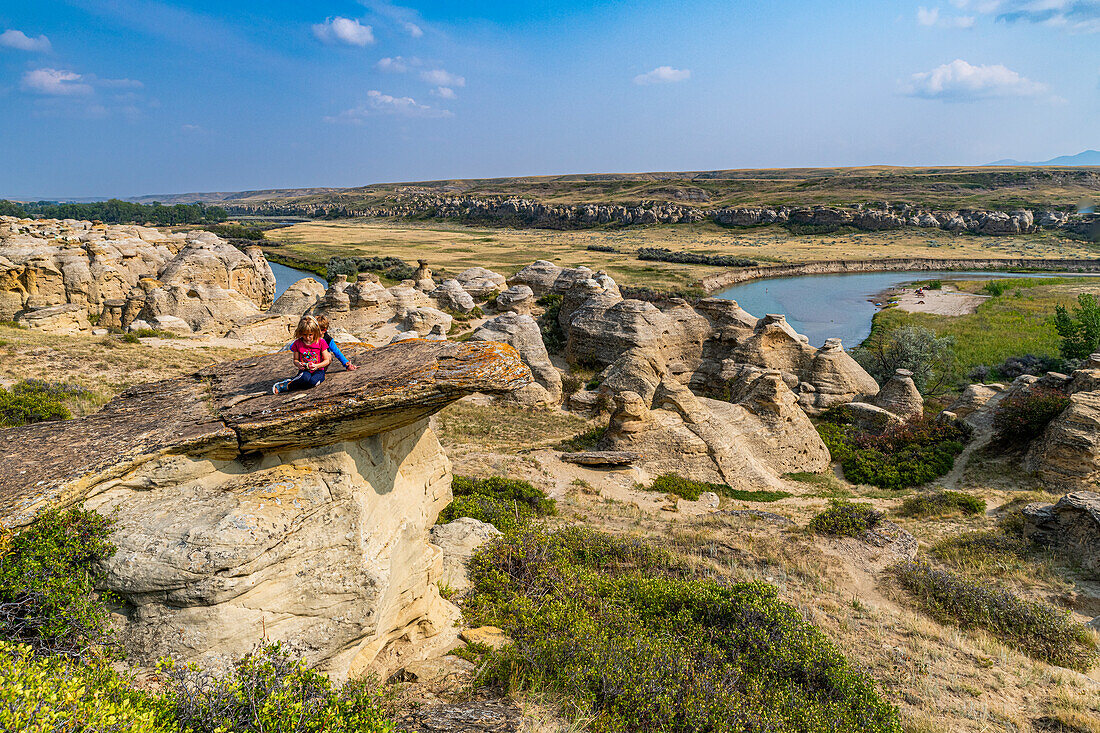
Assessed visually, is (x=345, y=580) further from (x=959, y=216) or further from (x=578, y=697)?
(x=959, y=216)

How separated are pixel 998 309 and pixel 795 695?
5939 centimetres

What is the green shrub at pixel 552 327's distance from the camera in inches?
1405

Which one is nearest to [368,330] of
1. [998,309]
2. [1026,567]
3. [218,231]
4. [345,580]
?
[345,580]

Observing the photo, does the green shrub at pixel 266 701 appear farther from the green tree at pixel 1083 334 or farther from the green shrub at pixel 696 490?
the green tree at pixel 1083 334

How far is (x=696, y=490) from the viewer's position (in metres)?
17.3

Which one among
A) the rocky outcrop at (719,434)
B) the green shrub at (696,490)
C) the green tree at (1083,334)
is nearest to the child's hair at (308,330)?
the green shrub at (696,490)

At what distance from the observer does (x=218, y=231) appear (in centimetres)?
10931

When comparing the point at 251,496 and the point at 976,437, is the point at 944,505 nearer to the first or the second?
the point at 976,437

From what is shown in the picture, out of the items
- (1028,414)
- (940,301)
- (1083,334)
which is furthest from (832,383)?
(940,301)

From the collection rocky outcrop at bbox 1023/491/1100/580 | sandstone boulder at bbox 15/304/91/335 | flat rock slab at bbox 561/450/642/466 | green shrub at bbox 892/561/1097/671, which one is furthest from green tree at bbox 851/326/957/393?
sandstone boulder at bbox 15/304/91/335

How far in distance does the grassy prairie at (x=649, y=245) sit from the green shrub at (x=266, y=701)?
60.1 meters

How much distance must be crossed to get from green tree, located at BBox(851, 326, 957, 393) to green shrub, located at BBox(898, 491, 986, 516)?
1639 centimetres

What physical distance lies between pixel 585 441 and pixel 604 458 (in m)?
2.56

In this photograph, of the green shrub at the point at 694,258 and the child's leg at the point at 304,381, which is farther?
the green shrub at the point at 694,258
